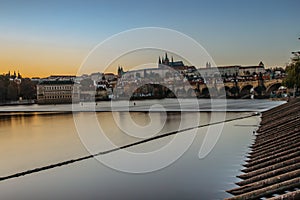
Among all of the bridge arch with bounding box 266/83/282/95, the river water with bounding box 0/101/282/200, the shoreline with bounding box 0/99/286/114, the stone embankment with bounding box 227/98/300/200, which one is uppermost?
the bridge arch with bounding box 266/83/282/95

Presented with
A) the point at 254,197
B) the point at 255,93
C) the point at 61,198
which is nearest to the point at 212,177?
the point at 254,197

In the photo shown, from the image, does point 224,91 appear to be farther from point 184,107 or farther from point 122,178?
point 122,178

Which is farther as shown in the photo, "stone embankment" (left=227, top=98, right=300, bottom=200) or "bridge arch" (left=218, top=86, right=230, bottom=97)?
"bridge arch" (left=218, top=86, right=230, bottom=97)

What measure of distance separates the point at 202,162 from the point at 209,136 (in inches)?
219

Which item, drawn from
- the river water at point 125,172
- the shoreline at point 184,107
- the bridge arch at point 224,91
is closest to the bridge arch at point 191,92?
the bridge arch at point 224,91

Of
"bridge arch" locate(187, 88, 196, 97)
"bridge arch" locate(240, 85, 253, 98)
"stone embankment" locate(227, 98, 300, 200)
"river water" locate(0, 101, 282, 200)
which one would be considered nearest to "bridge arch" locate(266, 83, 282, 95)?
"bridge arch" locate(240, 85, 253, 98)

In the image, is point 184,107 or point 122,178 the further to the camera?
point 184,107

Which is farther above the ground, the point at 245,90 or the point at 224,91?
the point at 245,90

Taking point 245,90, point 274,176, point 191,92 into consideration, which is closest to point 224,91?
point 245,90

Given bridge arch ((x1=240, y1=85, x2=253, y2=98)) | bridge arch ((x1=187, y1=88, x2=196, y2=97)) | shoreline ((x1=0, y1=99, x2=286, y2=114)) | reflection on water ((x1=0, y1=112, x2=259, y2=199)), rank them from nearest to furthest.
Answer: reflection on water ((x1=0, y1=112, x2=259, y2=199)) < shoreline ((x1=0, y1=99, x2=286, y2=114)) < bridge arch ((x1=240, y1=85, x2=253, y2=98)) < bridge arch ((x1=187, y1=88, x2=196, y2=97))

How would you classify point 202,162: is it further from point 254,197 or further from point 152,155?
point 254,197

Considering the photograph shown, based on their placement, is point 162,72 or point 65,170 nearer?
point 65,170

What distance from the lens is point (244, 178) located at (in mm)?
7832

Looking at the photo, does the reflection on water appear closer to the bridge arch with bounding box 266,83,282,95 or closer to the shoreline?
the shoreline
